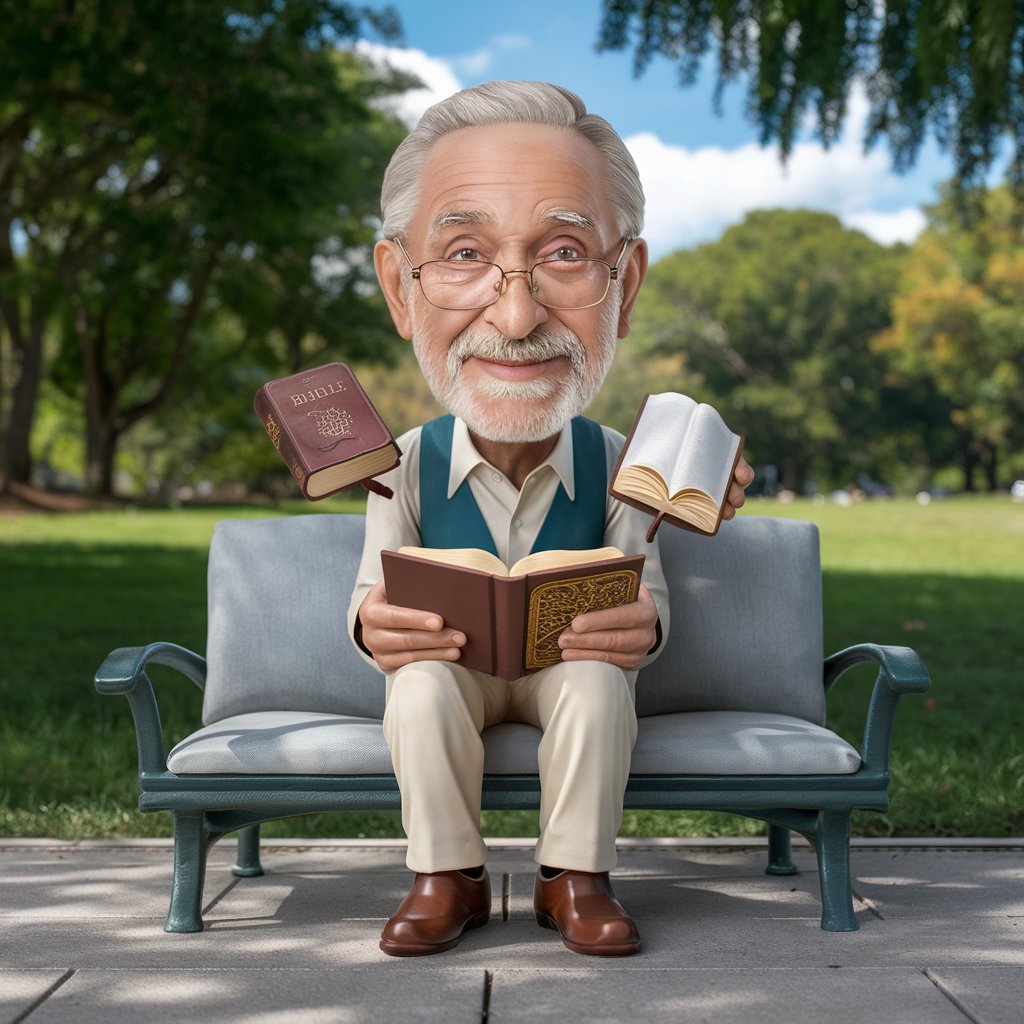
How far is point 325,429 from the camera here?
3.71 meters

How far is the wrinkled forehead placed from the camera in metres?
3.78

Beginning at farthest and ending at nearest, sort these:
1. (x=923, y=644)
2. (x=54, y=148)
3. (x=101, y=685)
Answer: (x=54, y=148) → (x=923, y=644) → (x=101, y=685)

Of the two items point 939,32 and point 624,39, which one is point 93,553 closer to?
point 624,39

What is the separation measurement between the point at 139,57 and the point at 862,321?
146ft

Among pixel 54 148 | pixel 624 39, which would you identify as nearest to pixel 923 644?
pixel 624 39

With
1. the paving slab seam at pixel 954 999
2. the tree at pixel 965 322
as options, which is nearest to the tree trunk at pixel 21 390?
the paving slab seam at pixel 954 999

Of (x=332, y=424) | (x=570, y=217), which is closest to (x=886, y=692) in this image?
(x=570, y=217)

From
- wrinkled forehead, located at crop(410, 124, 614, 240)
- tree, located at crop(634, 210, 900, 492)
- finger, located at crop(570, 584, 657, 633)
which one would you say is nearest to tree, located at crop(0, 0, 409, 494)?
→ wrinkled forehead, located at crop(410, 124, 614, 240)

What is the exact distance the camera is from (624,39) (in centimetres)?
732

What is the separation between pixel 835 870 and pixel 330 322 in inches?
1201

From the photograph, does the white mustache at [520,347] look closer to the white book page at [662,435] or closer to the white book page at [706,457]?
the white book page at [662,435]

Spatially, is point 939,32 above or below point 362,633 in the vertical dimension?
above

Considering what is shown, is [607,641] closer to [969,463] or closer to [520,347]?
[520,347]

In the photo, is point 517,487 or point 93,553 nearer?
point 517,487
